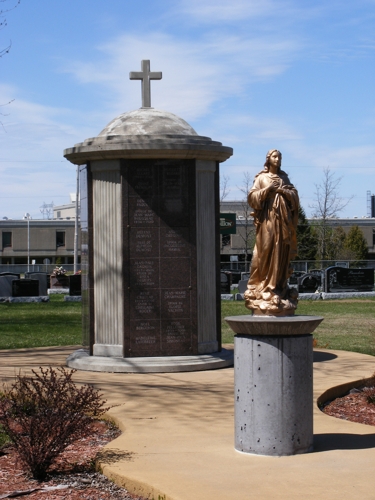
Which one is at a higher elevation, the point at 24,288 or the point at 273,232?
the point at 273,232

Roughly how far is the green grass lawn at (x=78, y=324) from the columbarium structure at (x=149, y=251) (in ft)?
10.3

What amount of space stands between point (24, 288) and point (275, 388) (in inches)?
1050

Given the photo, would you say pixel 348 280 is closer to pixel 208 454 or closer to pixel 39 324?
pixel 39 324

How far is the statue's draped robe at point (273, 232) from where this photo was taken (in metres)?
8.50

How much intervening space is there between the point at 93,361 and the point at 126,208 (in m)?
2.44

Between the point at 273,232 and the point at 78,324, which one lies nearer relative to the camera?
the point at 273,232

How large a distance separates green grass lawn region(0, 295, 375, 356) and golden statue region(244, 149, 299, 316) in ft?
18.2

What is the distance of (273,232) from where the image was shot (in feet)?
28.2

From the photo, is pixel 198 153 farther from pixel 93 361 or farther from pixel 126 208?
pixel 93 361

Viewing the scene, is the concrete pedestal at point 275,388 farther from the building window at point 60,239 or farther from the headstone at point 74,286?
the building window at point 60,239

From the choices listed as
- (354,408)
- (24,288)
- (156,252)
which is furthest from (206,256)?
(24,288)

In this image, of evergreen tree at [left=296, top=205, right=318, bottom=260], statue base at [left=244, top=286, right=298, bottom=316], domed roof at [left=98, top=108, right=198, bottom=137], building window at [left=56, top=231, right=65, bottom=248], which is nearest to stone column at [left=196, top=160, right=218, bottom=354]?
domed roof at [left=98, top=108, right=198, bottom=137]

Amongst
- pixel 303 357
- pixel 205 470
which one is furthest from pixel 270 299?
pixel 205 470

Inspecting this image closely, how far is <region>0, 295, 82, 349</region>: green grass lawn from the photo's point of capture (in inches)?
719
